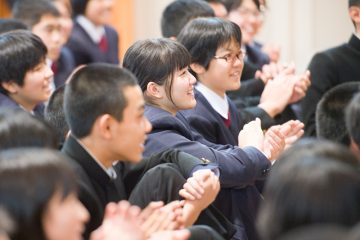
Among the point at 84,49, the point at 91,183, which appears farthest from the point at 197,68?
the point at 84,49

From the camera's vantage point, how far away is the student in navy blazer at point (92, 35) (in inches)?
186

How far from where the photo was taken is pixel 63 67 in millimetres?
4352

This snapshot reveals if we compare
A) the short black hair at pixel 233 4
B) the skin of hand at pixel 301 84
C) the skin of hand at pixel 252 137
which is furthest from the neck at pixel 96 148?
the short black hair at pixel 233 4

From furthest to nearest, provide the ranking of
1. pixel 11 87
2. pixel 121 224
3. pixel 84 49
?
pixel 84 49
pixel 11 87
pixel 121 224

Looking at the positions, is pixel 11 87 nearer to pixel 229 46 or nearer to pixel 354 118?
pixel 229 46

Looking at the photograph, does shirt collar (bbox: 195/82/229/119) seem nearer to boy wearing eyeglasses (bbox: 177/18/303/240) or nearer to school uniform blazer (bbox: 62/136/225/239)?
boy wearing eyeglasses (bbox: 177/18/303/240)

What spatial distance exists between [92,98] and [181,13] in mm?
1613

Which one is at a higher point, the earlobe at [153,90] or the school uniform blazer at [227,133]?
the earlobe at [153,90]

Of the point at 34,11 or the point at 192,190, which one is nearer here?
the point at 192,190

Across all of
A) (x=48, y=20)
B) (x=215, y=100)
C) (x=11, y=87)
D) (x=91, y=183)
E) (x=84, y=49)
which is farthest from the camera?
(x=84, y=49)

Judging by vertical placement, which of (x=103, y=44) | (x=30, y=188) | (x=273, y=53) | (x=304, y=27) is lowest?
(x=304, y=27)

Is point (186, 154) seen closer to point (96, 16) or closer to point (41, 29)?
point (41, 29)

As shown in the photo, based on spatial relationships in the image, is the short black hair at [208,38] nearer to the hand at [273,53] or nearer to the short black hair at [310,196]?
the hand at [273,53]

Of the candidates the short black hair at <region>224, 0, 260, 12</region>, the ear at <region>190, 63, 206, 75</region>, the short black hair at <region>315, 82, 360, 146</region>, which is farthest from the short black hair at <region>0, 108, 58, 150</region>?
the short black hair at <region>224, 0, 260, 12</region>
